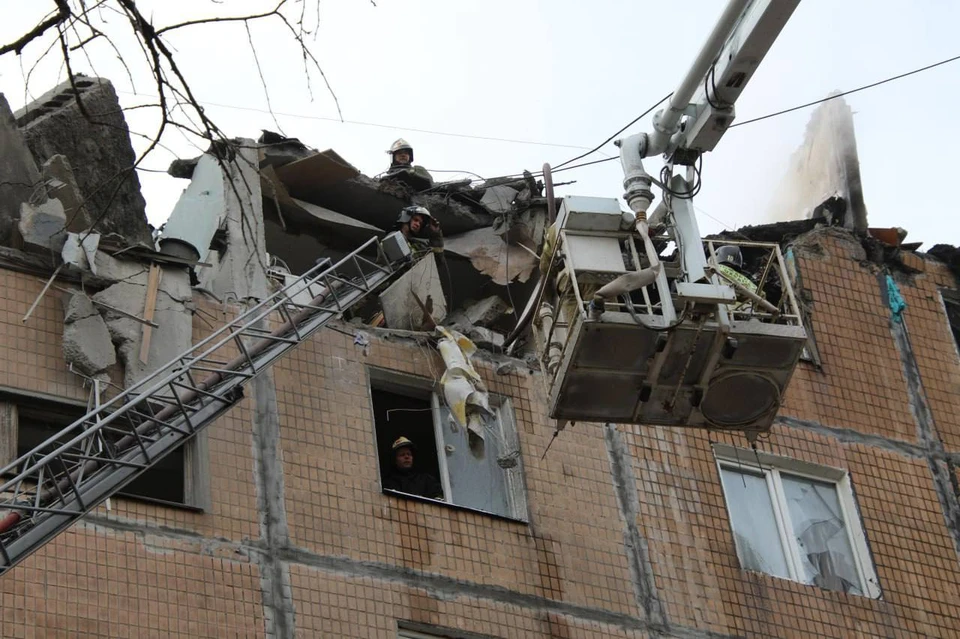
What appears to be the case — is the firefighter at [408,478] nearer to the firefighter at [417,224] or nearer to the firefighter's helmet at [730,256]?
the firefighter at [417,224]

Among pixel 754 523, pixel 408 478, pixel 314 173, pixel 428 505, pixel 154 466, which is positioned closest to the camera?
pixel 154 466

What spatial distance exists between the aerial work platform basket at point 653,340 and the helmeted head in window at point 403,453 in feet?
4.56

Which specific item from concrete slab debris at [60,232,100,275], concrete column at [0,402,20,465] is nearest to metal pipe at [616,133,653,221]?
concrete slab debris at [60,232,100,275]

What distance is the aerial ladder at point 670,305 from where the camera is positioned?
12.5 meters

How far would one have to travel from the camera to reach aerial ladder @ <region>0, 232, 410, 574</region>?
1046 cm

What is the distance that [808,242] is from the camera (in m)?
17.5

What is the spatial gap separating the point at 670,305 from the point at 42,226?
4.71 metres

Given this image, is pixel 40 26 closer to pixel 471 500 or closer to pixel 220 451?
pixel 220 451

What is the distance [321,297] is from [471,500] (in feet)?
6.90

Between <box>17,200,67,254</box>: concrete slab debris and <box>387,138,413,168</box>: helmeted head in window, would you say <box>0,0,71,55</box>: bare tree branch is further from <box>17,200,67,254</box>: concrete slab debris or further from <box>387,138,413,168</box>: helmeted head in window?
<box>387,138,413,168</box>: helmeted head in window

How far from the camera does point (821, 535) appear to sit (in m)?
15.5

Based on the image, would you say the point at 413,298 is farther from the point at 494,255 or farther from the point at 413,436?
the point at 494,255

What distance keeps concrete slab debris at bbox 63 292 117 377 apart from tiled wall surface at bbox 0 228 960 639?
0.47 ft

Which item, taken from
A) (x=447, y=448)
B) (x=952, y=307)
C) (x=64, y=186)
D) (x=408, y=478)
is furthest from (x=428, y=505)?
(x=952, y=307)
